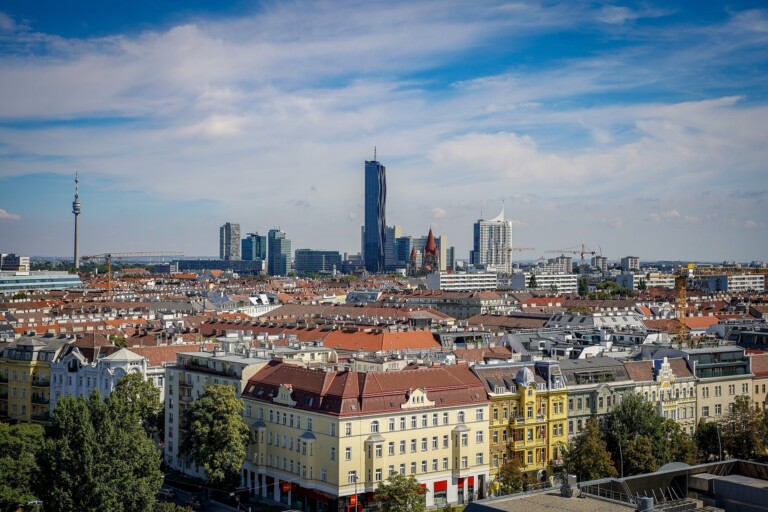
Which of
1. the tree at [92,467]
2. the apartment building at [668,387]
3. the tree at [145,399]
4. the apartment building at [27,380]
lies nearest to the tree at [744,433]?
the apartment building at [668,387]

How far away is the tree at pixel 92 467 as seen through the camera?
57.8 meters

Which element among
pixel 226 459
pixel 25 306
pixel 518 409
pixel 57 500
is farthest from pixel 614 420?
pixel 25 306

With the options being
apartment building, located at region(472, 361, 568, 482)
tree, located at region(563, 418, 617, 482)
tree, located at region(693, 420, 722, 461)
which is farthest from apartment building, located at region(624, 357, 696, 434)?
tree, located at region(563, 418, 617, 482)

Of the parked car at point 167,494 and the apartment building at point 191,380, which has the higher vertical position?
the apartment building at point 191,380

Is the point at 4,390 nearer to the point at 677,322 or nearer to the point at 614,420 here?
the point at 614,420

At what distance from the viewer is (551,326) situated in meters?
138

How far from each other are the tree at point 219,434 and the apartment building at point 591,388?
28.0 m

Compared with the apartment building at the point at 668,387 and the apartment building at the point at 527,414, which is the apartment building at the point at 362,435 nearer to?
the apartment building at the point at 527,414

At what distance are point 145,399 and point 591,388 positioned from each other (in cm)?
4143

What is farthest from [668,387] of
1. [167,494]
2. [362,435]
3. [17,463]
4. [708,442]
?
[17,463]

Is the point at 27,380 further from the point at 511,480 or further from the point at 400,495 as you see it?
the point at 511,480

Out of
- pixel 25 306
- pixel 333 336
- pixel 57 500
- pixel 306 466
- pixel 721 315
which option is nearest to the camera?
pixel 57 500

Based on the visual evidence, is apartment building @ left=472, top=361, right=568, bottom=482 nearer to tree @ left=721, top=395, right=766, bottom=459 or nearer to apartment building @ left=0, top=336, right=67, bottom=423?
tree @ left=721, top=395, right=766, bottom=459

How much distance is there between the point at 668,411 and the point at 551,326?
52.8 meters
